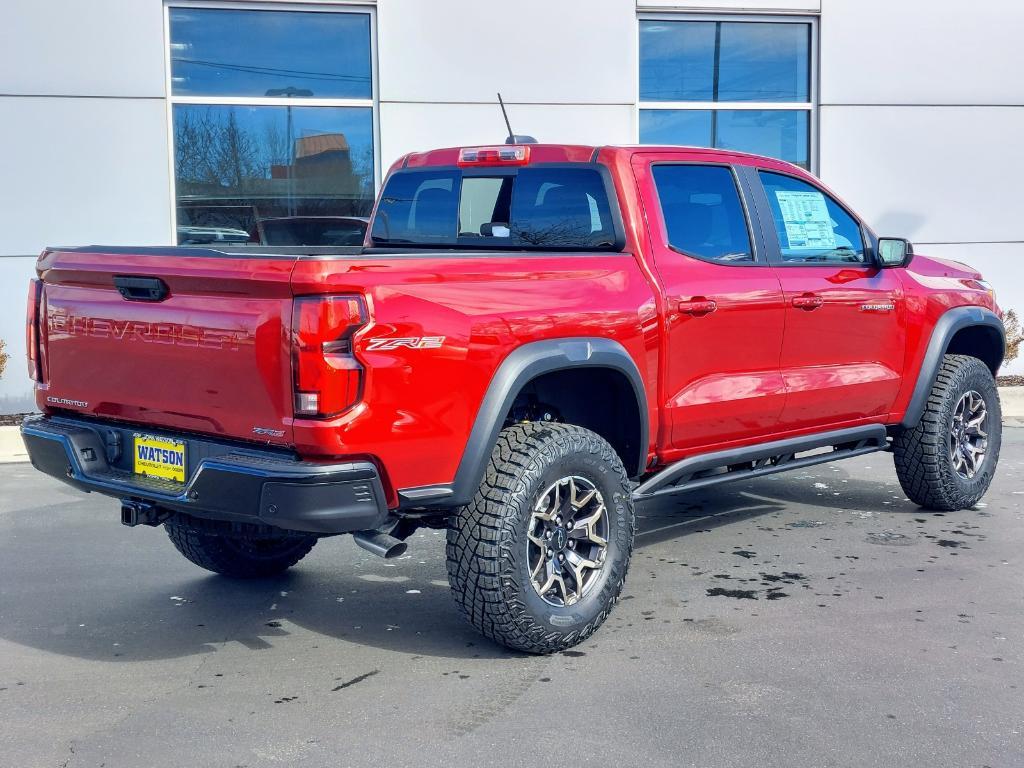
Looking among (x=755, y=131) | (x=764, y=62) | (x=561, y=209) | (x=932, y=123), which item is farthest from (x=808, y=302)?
(x=932, y=123)

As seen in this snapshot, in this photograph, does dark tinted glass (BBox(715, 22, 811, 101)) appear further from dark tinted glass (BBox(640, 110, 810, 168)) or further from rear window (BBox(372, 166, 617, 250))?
rear window (BBox(372, 166, 617, 250))

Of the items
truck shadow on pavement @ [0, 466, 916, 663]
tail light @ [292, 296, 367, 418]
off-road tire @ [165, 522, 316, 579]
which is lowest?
truck shadow on pavement @ [0, 466, 916, 663]

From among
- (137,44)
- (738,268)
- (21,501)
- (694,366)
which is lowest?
(21,501)

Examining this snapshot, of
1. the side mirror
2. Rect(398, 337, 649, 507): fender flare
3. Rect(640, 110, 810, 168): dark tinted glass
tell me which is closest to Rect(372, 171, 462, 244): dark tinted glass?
Rect(398, 337, 649, 507): fender flare

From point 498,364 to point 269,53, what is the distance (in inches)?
299

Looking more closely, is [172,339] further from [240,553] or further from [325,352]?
[240,553]

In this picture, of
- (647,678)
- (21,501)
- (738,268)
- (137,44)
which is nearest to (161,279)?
(647,678)

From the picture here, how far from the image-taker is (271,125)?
10.9 m

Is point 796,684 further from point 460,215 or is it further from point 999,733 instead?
point 460,215

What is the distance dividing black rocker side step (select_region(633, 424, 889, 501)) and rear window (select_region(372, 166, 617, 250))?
0.99 m

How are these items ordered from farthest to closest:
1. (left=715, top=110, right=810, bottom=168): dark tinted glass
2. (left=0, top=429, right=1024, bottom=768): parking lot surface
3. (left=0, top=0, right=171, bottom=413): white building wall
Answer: (left=715, top=110, right=810, bottom=168): dark tinted glass → (left=0, top=0, right=171, bottom=413): white building wall → (left=0, top=429, right=1024, bottom=768): parking lot surface

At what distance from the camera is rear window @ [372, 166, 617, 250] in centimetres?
507

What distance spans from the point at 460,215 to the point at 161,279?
1.83m

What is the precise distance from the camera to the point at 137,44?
1043 centimetres
